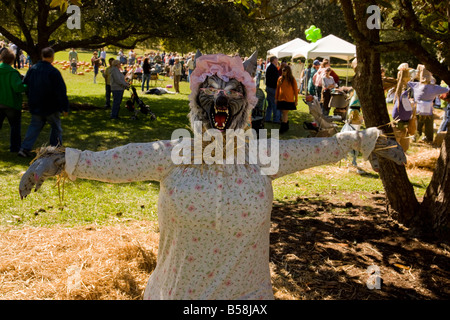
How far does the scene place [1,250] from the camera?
5.12m

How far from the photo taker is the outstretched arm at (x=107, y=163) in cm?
264

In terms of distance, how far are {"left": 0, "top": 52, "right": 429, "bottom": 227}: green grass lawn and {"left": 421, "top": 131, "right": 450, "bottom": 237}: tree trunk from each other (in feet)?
7.89

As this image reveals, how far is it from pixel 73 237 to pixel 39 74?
4072mm

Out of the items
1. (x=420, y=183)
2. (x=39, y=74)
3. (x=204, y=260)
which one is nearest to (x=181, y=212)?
(x=204, y=260)

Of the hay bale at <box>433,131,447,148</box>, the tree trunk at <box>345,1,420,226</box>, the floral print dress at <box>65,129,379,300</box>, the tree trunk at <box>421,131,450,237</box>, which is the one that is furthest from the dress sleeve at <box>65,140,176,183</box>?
the hay bale at <box>433,131,447,148</box>

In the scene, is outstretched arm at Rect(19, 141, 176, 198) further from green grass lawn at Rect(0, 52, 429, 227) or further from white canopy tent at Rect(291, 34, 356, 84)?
white canopy tent at Rect(291, 34, 356, 84)

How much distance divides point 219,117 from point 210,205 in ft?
1.76

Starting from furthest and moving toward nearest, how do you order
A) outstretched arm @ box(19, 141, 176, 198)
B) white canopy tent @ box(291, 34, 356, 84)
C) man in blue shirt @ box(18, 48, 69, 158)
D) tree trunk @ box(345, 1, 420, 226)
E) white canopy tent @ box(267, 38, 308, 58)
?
white canopy tent @ box(267, 38, 308, 58), white canopy tent @ box(291, 34, 356, 84), man in blue shirt @ box(18, 48, 69, 158), tree trunk @ box(345, 1, 420, 226), outstretched arm @ box(19, 141, 176, 198)

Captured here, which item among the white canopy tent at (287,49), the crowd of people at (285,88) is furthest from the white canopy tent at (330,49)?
the white canopy tent at (287,49)

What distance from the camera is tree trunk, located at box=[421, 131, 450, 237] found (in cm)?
543

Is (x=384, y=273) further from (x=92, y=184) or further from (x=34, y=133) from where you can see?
(x=34, y=133)

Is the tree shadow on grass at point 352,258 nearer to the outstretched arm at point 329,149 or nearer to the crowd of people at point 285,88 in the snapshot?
the outstretched arm at point 329,149

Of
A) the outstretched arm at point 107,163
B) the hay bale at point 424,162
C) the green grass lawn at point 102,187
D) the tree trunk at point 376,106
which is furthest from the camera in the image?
the hay bale at point 424,162

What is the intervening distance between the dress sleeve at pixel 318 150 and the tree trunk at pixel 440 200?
9.80ft
